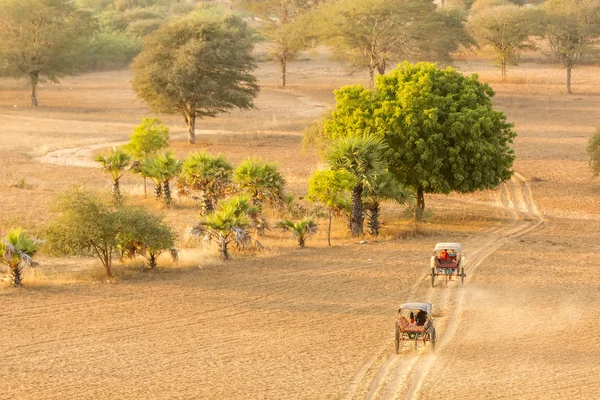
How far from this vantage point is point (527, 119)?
72.1m

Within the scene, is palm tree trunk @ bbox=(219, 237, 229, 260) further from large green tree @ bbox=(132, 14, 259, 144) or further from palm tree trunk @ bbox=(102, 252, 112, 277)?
large green tree @ bbox=(132, 14, 259, 144)

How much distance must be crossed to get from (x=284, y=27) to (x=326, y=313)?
66947mm

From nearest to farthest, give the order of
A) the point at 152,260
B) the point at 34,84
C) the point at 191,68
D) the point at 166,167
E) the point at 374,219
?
the point at 152,260 < the point at 374,219 < the point at 166,167 < the point at 191,68 < the point at 34,84

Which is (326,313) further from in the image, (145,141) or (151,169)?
(145,141)

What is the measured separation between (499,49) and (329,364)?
243 ft

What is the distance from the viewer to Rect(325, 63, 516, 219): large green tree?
38.5 metres

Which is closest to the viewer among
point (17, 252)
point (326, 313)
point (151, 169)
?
point (326, 313)

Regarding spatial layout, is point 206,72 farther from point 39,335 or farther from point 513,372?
point 513,372

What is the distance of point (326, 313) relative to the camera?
26531 mm

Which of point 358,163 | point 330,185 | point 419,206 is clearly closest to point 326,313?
point 330,185

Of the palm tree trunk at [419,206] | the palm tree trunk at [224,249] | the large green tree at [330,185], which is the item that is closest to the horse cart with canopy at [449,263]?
the large green tree at [330,185]

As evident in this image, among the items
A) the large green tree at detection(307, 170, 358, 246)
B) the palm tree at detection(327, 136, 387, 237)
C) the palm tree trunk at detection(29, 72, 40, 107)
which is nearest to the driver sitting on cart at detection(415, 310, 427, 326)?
the large green tree at detection(307, 170, 358, 246)

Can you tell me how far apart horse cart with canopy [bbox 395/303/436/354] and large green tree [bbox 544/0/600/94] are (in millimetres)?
66426

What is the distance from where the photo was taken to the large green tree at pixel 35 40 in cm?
7875
